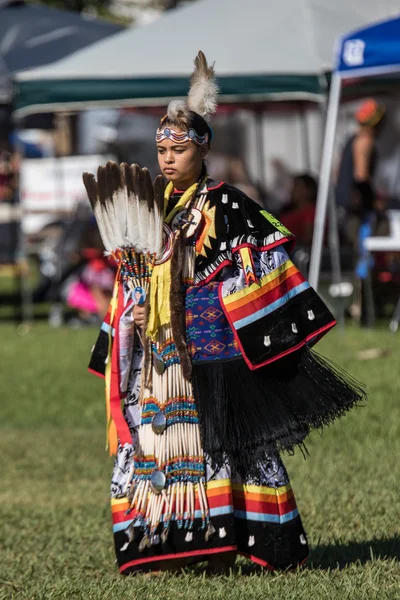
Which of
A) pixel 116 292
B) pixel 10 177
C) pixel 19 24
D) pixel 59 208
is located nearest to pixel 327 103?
pixel 19 24

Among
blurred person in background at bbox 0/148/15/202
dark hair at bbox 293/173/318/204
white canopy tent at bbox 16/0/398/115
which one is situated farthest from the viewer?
blurred person in background at bbox 0/148/15/202

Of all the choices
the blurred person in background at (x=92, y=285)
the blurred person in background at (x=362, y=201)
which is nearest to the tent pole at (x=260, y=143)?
the blurred person in background at (x=362, y=201)

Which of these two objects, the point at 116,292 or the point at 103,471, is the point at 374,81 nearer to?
the point at 103,471

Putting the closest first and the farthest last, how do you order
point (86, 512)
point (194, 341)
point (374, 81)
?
point (194, 341), point (86, 512), point (374, 81)

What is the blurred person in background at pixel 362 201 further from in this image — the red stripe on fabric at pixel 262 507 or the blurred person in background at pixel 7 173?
the red stripe on fabric at pixel 262 507

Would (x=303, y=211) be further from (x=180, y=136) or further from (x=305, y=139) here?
(x=180, y=136)

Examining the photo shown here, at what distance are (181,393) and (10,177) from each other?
42.1 ft

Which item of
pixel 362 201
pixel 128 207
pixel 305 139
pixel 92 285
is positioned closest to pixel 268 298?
pixel 128 207

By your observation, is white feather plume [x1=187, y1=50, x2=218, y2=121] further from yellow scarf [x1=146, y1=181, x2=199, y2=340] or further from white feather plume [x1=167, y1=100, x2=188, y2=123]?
yellow scarf [x1=146, y1=181, x2=199, y2=340]

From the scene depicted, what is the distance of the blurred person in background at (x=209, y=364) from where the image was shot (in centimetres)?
431

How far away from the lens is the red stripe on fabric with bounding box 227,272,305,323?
430 cm

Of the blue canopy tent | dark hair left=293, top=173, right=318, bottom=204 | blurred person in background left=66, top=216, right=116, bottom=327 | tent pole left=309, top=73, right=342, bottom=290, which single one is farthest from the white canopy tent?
blurred person in background left=66, top=216, right=116, bottom=327

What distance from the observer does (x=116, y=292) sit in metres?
4.53

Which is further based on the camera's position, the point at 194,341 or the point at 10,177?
the point at 10,177
